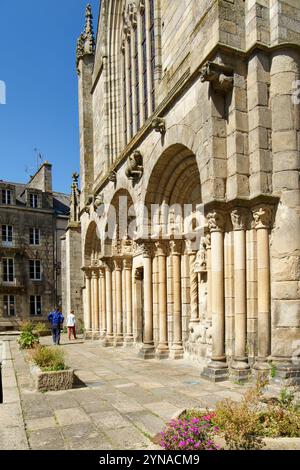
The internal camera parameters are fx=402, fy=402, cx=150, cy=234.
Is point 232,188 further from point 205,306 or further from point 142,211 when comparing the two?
point 142,211

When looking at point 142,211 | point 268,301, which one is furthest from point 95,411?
point 142,211

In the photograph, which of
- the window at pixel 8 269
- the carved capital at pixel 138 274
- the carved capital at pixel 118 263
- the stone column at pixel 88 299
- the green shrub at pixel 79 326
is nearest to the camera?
the carved capital at pixel 138 274

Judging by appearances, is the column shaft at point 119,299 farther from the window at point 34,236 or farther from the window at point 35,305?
the window at point 34,236

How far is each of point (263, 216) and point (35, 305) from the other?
85.9 feet

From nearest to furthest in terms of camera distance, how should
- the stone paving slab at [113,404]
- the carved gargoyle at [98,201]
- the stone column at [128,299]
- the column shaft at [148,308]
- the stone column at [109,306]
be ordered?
the stone paving slab at [113,404] < the column shaft at [148,308] < the stone column at [128,299] < the stone column at [109,306] < the carved gargoyle at [98,201]

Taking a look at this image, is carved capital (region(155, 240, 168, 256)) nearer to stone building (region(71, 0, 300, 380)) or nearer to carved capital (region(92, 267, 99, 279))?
stone building (region(71, 0, 300, 380))

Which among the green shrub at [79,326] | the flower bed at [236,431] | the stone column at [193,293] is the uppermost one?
the stone column at [193,293]

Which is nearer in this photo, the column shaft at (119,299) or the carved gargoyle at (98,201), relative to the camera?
the column shaft at (119,299)

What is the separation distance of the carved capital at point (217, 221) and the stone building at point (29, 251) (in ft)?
79.7

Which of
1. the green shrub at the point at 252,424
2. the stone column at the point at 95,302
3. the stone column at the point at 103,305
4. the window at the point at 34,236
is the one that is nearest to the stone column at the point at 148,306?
the stone column at the point at 103,305

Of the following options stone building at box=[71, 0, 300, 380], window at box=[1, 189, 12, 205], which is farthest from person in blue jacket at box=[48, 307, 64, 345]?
window at box=[1, 189, 12, 205]

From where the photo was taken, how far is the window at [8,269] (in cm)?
2916

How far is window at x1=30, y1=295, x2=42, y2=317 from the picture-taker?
29.9m

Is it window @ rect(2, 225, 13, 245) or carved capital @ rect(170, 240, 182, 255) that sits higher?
window @ rect(2, 225, 13, 245)
